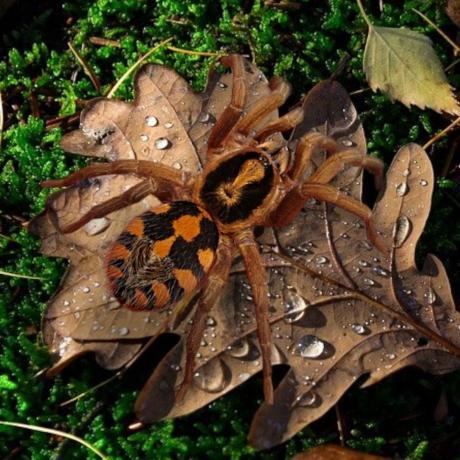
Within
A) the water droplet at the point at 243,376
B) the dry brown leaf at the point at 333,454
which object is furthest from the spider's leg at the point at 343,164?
the dry brown leaf at the point at 333,454

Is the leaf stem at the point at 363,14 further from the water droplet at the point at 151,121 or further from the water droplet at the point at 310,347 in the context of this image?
the water droplet at the point at 310,347

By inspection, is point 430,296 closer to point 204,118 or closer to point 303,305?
point 303,305

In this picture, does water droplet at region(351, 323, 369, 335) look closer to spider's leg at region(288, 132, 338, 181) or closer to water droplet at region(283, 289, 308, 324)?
water droplet at region(283, 289, 308, 324)

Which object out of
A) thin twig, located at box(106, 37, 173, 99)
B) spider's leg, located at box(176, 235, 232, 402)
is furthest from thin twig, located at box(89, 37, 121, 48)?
spider's leg, located at box(176, 235, 232, 402)

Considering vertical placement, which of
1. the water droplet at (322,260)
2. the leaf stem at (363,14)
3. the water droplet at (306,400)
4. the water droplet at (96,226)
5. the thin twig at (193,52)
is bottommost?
the water droplet at (306,400)

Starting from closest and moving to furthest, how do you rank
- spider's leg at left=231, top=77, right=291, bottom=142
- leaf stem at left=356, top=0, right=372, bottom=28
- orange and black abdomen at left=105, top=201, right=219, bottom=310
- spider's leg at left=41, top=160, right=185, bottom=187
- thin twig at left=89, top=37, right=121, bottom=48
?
1. orange and black abdomen at left=105, top=201, right=219, bottom=310
2. spider's leg at left=41, top=160, right=185, bottom=187
3. spider's leg at left=231, top=77, right=291, bottom=142
4. leaf stem at left=356, top=0, right=372, bottom=28
5. thin twig at left=89, top=37, right=121, bottom=48

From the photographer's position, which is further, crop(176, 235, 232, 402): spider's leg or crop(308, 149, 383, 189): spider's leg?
crop(308, 149, 383, 189): spider's leg
